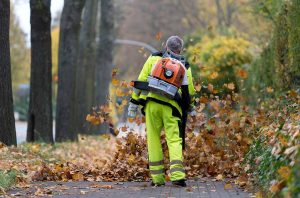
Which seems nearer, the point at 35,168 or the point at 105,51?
the point at 35,168

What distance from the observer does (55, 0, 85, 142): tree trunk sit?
73.6 feet

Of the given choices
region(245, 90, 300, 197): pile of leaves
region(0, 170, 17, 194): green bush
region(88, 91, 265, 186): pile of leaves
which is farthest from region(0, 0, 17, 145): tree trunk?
region(245, 90, 300, 197): pile of leaves

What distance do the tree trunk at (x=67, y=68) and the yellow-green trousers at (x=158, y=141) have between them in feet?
38.0

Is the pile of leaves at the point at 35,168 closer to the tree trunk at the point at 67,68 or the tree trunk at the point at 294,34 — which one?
the tree trunk at the point at 294,34

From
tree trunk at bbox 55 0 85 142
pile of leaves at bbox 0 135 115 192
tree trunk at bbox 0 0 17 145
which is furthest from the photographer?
tree trunk at bbox 55 0 85 142

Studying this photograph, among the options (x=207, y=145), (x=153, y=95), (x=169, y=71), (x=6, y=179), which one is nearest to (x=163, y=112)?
(x=153, y=95)

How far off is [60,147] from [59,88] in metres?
3.98

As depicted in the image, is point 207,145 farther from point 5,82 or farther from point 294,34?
point 5,82

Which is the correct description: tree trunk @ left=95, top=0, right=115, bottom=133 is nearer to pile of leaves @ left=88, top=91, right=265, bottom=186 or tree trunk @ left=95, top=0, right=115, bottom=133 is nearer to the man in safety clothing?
pile of leaves @ left=88, top=91, right=265, bottom=186

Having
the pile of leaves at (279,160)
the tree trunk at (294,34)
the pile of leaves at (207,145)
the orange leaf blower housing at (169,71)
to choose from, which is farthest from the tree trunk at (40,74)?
the pile of leaves at (279,160)

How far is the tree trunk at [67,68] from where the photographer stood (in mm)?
22438

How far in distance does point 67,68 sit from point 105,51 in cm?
857

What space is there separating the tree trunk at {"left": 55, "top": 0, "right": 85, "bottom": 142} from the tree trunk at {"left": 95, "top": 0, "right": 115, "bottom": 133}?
750 cm

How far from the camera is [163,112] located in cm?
1095
